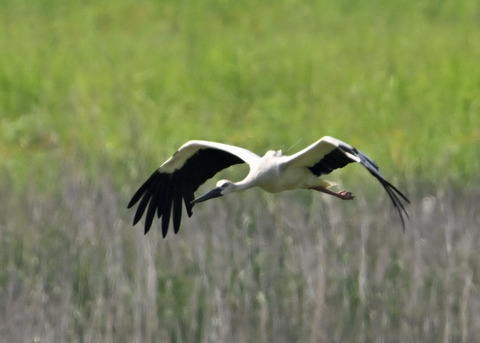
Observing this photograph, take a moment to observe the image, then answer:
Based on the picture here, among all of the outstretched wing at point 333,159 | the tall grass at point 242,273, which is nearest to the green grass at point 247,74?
the tall grass at point 242,273

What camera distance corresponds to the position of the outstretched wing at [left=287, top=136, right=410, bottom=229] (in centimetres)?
468

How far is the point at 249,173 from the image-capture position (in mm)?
5035

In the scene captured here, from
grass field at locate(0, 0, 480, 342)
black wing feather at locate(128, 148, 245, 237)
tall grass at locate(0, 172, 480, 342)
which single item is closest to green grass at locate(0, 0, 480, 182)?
grass field at locate(0, 0, 480, 342)

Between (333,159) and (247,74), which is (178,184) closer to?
(333,159)

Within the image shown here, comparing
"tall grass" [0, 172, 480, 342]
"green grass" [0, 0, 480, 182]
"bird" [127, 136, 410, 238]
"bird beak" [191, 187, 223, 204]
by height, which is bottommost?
"tall grass" [0, 172, 480, 342]

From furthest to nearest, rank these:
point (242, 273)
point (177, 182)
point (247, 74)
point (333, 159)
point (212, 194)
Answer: point (247, 74) < point (242, 273) < point (177, 182) < point (333, 159) < point (212, 194)

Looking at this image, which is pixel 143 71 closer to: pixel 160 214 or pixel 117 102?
pixel 117 102

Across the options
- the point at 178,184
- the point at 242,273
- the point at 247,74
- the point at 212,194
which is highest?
the point at 247,74

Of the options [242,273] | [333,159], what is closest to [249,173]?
[333,159]

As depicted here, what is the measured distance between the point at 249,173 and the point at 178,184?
0.92 meters

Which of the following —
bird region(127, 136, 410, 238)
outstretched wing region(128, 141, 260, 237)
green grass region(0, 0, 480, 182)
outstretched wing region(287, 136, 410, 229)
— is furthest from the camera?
green grass region(0, 0, 480, 182)

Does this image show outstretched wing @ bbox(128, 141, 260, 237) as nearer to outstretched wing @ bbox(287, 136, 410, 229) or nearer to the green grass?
outstretched wing @ bbox(287, 136, 410, 229)

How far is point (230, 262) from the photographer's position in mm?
6105

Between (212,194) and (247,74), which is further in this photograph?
(247,74)
